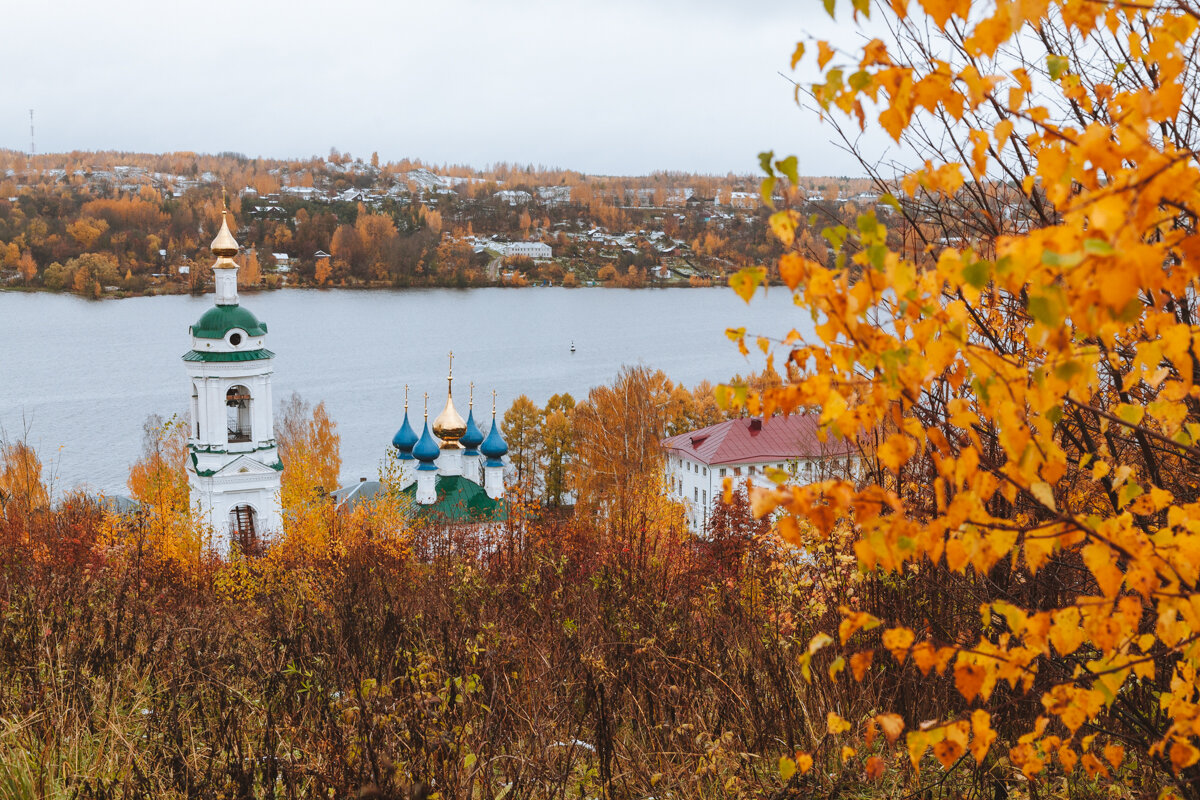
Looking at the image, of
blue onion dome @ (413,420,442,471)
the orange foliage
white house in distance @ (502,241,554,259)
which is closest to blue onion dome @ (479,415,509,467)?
blue onion dome @ (413,420,442,471)

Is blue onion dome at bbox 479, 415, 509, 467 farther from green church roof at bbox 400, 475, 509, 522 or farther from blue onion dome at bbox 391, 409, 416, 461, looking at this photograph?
blue onion dome at bbox 391, 409, 416, 461

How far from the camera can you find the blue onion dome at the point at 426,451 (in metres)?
21.8

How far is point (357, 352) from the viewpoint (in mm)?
58500

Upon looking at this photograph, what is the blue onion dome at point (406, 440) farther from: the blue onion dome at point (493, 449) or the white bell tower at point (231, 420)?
the white bell tower at point (231, 420)

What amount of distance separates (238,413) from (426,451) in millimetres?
5240

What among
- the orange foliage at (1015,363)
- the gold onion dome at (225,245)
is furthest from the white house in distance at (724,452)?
the orange foliage at (1015,363)

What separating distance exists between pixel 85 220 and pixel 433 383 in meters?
44.0

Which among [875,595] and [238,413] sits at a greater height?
[875,595]

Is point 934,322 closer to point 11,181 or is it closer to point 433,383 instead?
point 433,383

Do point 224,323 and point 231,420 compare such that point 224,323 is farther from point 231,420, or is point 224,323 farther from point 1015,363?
point 1015,363

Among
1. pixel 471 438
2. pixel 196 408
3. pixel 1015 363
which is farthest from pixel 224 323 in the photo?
pixel 1015 363

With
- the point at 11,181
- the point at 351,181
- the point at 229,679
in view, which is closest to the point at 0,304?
the point at 11,181

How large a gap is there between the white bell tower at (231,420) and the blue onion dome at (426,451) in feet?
16.2

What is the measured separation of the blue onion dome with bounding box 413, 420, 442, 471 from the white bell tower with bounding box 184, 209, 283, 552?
16.2 ft
